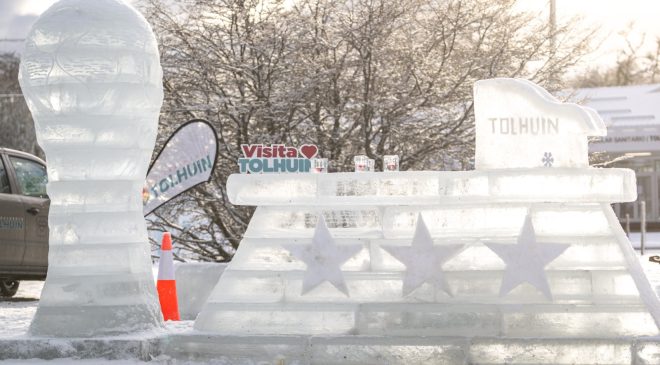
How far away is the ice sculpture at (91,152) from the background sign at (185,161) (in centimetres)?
459

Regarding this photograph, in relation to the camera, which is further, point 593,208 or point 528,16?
point 528,16

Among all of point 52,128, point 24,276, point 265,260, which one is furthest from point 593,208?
point 24,276

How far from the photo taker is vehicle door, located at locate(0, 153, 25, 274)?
13422mm

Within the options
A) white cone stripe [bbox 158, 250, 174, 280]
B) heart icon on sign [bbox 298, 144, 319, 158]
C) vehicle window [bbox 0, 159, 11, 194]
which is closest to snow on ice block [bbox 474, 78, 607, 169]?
heart icon on sign [bbox 298, 144, 319, 158]

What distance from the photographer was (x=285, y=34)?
52.1ft

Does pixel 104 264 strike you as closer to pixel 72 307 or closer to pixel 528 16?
pixel 72 307

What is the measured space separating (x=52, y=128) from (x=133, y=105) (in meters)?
0.60

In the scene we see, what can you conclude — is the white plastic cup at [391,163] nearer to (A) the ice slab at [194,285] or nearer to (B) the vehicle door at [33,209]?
(A) the ice slab at [194,285]

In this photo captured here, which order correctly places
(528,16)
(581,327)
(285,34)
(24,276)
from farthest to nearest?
(528,16)
(285,34)
(24,276)
(581,327)

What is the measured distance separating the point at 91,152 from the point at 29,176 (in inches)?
253

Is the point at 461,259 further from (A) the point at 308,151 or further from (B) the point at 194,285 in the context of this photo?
(B) the point at 194,285

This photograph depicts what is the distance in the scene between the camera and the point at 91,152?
8133 mm

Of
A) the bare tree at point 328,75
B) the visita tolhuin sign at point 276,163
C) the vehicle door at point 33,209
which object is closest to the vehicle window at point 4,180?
the vehicle door at point 33,209

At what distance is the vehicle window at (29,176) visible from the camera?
1409 cm
